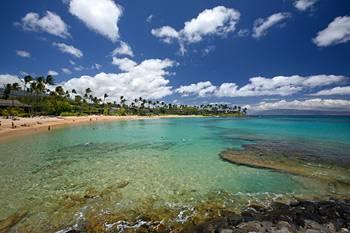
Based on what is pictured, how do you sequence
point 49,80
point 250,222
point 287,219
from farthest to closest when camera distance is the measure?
point 49,80 → point 287,219 → point 250,222

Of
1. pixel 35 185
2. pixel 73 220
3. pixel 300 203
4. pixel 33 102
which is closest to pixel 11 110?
pixel 33 102

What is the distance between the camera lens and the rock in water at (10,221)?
664cm

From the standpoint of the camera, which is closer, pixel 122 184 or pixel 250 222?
pixel 250 222

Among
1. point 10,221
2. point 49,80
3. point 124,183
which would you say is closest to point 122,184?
point 124,183

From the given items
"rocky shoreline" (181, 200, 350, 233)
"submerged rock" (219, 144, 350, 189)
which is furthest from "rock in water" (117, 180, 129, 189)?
"submerged rock" (219, 144, 350, 189)

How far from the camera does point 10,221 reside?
7098mm

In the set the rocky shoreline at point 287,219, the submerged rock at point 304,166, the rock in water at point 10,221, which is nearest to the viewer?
the rocky shoreline at point 287,219

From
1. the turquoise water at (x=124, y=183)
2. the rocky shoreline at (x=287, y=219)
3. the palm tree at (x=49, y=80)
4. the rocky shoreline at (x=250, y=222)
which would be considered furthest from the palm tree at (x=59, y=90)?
the rocky shoreline at (x=287, y=219)

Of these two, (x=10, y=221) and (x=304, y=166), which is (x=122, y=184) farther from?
(x=304, y=166)

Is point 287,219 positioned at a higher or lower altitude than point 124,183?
higher

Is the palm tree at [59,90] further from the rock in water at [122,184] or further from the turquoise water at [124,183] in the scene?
the rock in water at [122,184]

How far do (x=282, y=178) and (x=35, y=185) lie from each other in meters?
13.6

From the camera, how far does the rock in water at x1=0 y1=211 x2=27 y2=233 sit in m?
6.64

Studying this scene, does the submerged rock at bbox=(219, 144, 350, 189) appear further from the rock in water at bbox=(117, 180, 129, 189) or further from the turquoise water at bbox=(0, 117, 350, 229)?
the rock in water at bbox=(117, 180, 129, 189)
